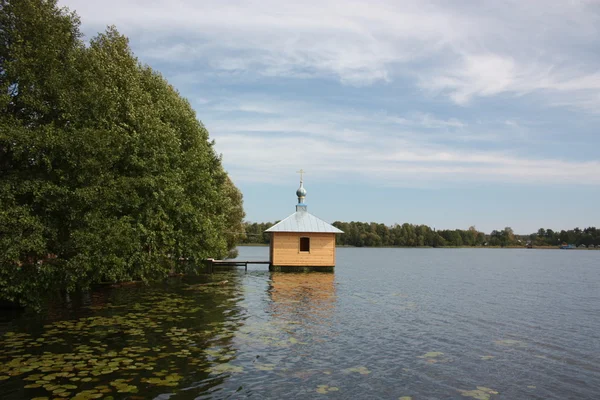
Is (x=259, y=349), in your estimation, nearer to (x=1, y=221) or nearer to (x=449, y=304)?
(x=1, y=221)

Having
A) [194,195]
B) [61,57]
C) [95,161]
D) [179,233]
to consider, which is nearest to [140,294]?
[179,233]

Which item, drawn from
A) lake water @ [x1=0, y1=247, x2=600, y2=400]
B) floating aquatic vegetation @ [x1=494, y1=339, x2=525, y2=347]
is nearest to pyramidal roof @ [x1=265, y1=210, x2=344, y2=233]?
lake water @ [x1=0, y1=247, x2=600, y2=400]

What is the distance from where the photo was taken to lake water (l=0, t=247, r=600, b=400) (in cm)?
1036

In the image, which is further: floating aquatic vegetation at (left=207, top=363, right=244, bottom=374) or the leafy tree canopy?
the leafy tree canopy

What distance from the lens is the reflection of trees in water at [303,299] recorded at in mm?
19464

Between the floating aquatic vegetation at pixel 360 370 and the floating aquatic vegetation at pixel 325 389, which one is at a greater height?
the floating aquatic vegetation at pixel 325 389

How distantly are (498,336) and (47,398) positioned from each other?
1530 centimetres

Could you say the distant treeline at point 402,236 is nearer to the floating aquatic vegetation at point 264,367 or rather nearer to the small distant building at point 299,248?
the small distant building at point 299,248

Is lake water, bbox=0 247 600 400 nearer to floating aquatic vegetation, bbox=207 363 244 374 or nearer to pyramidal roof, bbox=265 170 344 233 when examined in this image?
floating aquatic vegetation, bbox=207 363 244 374

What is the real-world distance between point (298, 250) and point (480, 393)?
32.4m

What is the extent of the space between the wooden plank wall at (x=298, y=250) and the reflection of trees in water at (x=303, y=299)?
3.35 meters

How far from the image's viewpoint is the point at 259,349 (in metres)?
13.8

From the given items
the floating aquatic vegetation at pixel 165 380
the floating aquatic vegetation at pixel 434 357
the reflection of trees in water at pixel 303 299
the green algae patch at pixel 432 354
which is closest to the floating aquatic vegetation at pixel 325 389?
the floating aquatic vegetation at pixel 165 380

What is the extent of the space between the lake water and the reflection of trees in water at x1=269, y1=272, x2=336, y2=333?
0.20 m
